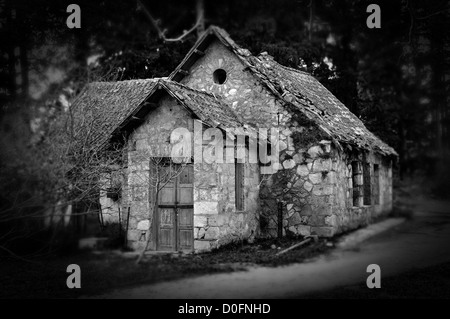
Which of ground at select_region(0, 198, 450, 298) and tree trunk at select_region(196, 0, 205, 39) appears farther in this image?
tree trunk at select_region(196, 0, 205, 39)

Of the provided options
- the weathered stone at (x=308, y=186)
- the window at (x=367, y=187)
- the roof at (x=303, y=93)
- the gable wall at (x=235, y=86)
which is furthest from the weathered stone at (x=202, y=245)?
the window at (x=367, y=187)

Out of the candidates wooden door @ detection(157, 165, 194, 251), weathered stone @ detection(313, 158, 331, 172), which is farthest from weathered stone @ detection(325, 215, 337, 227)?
wooden door @ detection(157, 165, 194, 251)

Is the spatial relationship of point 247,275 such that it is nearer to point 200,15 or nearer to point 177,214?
point 177,214

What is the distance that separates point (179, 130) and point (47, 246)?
5.02 metres

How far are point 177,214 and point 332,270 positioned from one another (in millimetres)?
4329

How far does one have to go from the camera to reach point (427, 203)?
1466 centimetres

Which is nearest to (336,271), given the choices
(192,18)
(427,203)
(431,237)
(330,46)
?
(431,237)

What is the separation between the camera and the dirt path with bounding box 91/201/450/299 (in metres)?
9.06

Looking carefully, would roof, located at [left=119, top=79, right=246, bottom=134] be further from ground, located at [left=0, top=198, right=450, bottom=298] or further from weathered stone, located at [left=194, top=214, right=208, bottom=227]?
ground, located at [left=0, top=198, right=450, bottom=298]

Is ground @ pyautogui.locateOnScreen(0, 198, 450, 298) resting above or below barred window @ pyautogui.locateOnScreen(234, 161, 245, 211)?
below

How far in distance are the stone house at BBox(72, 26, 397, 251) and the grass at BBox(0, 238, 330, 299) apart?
164 cm

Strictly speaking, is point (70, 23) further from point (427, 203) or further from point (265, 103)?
point (427, 203)

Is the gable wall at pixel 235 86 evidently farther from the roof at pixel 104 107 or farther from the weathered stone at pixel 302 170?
the roof at pixel 104 107

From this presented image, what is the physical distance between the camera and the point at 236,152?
1353 centimetres
